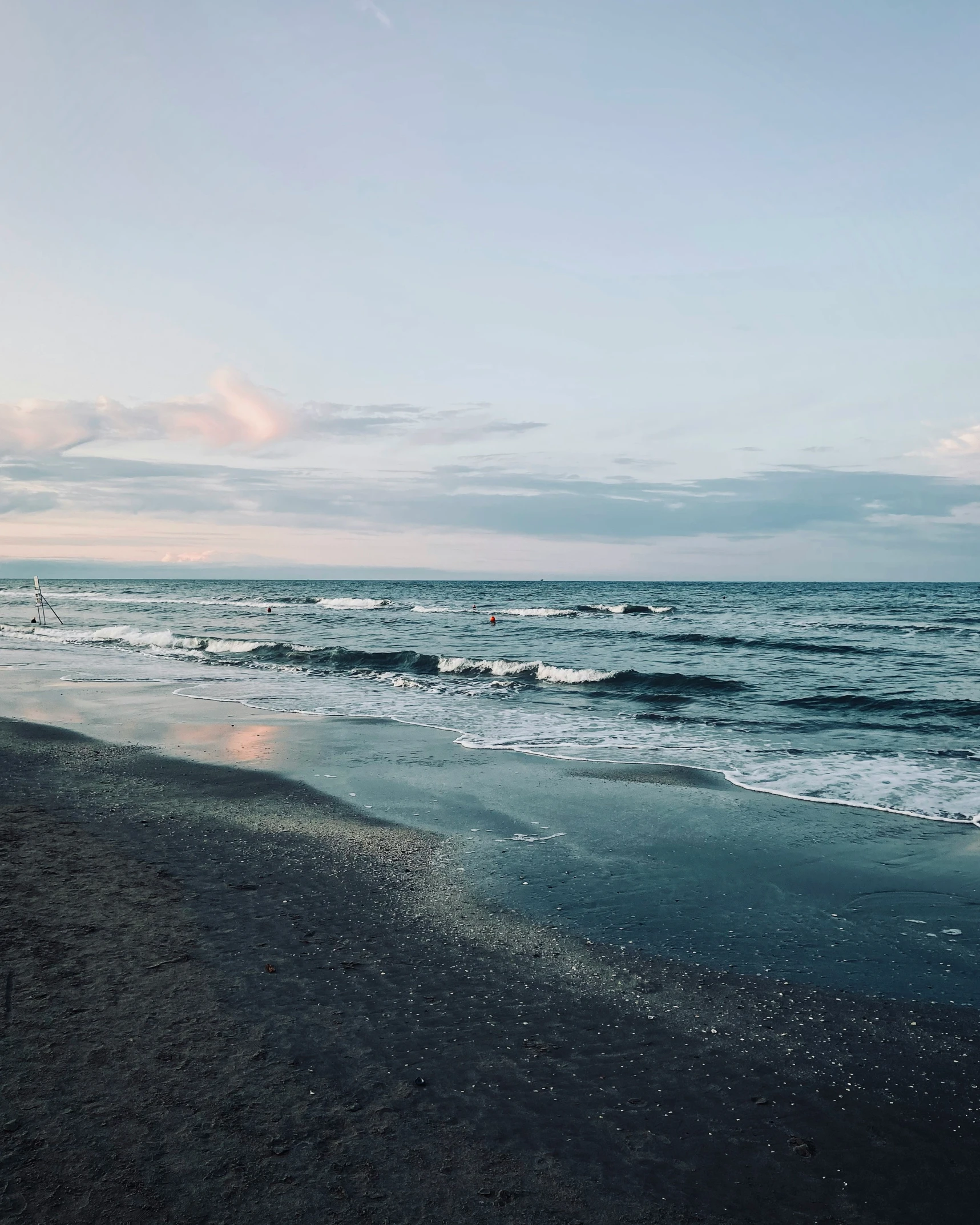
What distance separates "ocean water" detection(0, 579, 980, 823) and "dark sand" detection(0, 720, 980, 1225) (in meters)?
6.18

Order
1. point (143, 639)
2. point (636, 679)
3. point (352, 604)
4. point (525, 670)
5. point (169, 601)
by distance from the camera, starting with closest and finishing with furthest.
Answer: point (636, 679)
point (525, 670)
point (143, 639)
point (352, 604)
point (169, 601)

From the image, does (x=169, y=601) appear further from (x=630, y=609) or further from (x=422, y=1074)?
(x=422, y=1074)

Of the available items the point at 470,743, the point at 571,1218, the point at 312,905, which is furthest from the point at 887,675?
the point at 571,1218

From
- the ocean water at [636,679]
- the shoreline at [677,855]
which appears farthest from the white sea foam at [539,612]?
the shoreline at [677,855]

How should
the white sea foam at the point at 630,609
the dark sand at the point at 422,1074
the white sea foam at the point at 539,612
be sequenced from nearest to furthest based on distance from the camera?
the dark sand at the point at 422,1074 → the white sea foam at the point at 539,612 → the white sea foam at the point at 630,609

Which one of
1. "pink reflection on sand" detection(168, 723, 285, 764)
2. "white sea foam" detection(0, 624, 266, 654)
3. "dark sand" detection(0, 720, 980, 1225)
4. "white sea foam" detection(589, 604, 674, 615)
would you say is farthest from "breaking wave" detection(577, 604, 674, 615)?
"dark sand" detection(0, 720, 980, 1225)

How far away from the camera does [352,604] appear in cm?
7119

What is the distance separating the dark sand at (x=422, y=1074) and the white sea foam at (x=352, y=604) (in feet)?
199

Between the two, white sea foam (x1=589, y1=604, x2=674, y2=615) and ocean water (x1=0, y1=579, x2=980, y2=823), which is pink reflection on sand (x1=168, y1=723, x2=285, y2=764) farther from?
white sea foam (x1=589, y1=604, x2=674, y2=615)

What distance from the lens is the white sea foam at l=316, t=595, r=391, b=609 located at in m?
66.9

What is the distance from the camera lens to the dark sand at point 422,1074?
3.30m

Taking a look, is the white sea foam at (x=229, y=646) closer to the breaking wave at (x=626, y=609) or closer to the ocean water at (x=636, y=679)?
the ocean water at (x=636, y=679)

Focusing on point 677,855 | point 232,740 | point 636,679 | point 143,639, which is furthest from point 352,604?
point 677,855

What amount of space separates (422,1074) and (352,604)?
2688 inches
